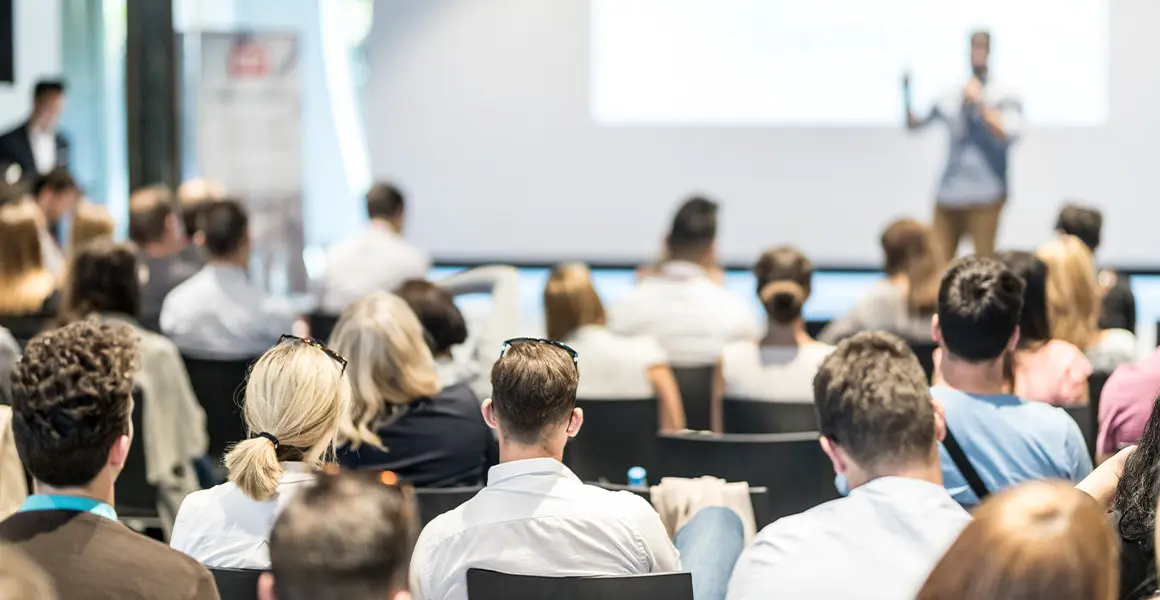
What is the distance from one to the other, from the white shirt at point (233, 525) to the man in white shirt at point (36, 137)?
6.48 m

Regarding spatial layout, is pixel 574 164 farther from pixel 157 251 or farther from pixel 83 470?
pixel 83 470

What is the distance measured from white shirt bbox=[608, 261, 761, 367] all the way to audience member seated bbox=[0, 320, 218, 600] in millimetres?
3016

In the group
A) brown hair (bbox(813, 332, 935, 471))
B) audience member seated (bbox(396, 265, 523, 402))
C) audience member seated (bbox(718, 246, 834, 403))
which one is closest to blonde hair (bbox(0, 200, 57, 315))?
audience member seated (bbox(396, 265, 523, 402))

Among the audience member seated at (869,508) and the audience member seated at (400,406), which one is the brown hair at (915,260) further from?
the audience member seated at (869,508)

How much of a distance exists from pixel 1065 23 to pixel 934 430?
7.96 m

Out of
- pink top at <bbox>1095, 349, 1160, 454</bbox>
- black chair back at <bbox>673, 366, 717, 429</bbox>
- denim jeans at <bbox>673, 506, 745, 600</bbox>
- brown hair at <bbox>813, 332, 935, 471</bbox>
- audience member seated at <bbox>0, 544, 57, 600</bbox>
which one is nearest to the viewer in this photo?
audience member seated at <bbox>0, 544, 57, 600</bbox>

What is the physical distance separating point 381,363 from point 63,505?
1.34 meters

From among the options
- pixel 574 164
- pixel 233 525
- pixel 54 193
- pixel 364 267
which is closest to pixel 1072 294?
pixel 233 525

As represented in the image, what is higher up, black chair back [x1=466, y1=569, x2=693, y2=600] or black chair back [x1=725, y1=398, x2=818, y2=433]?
black chair back [x1=466, y1=569, x2=693, y2=600]

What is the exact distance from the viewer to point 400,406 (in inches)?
130

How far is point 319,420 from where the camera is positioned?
2.58 m

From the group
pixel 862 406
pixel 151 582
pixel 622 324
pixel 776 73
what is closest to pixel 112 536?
pixel 151 582

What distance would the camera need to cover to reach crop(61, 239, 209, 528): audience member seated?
4.17 m

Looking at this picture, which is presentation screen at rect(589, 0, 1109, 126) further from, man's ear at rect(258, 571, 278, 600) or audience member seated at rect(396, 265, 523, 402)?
man's ear at rect(258, 571, 278, 600)
